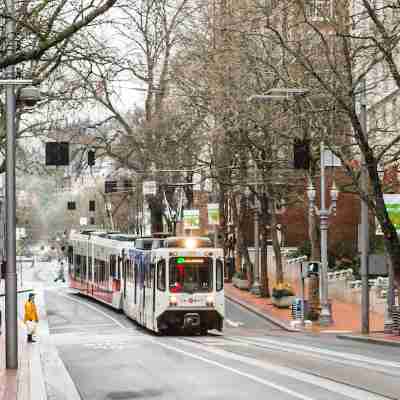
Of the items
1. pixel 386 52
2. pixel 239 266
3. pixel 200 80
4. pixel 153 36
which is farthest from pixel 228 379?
pixel 239 266

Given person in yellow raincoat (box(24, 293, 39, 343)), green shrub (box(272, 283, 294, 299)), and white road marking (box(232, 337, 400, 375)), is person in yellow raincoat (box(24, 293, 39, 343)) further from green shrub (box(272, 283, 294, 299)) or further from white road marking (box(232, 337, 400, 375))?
green shrub (box(272, 283, 294, 299))

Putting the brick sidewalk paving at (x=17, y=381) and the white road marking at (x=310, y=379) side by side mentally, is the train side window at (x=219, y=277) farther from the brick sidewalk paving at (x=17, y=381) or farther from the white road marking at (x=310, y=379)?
the brick sidewalk paving at (x=17, y=381)

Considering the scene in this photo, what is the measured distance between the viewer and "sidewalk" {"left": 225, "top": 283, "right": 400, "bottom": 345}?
111 feet

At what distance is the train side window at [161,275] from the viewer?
1329 inches

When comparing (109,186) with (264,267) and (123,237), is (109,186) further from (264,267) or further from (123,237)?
(123,237)

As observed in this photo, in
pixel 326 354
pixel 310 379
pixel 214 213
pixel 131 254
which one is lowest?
pixel 326 354

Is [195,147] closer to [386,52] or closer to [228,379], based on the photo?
[386,52]

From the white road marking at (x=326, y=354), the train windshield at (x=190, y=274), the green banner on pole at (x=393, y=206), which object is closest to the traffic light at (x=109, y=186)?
the train windshield at (x=190, y=274)

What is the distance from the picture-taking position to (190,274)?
33.9 meters

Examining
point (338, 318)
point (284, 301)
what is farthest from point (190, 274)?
point (284, 301)

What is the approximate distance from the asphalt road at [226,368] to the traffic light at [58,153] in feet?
23.2

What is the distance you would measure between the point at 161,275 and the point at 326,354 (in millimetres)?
9976

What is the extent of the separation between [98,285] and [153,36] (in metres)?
14.7

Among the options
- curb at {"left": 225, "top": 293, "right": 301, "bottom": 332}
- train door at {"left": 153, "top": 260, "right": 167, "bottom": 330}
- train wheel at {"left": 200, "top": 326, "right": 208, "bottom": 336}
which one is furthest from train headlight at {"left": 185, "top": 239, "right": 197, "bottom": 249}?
curb at {"left": 225, "top": 293, "right": 301, "bottom": 332}
